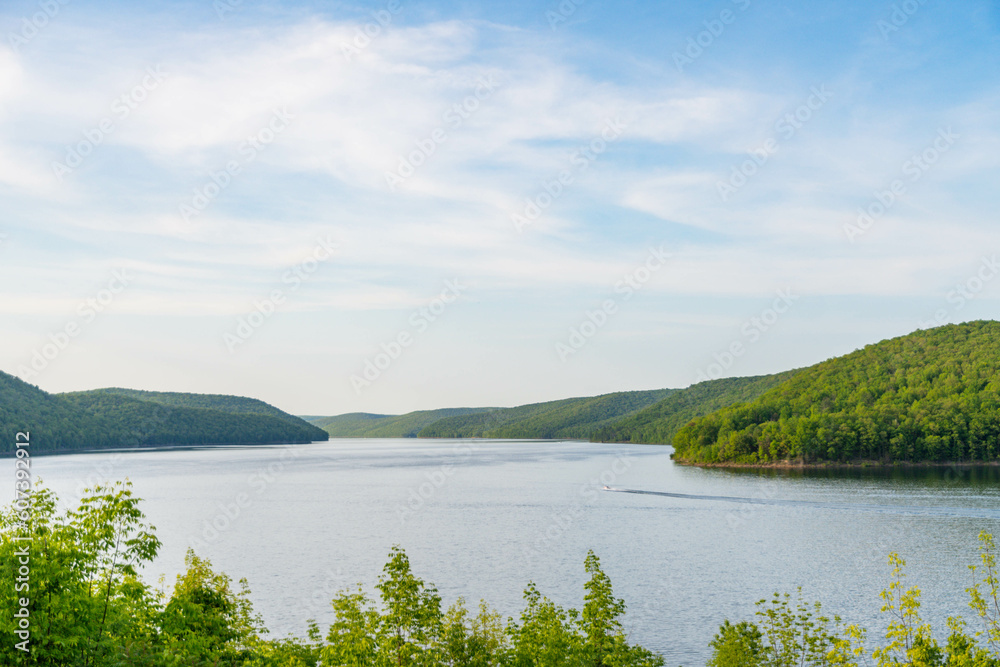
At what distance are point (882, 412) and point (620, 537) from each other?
92.8 m

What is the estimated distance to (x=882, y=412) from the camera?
4956 inches

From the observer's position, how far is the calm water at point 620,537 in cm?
3488

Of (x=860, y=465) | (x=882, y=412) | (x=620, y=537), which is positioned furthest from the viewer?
(x=882, y=412)

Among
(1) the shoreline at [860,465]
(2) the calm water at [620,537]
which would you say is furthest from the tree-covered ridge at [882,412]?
(2) the calm water at [620,537]

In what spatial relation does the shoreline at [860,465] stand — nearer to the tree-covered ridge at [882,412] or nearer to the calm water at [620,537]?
the tree-covered ridge at [882,412]

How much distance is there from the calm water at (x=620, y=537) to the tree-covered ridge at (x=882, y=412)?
58.9 feet

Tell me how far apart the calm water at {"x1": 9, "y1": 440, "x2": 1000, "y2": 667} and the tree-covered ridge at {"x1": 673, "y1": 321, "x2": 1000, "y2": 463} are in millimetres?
17957

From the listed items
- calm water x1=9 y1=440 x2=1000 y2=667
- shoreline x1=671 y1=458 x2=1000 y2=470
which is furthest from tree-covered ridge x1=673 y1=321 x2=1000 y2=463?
calm water x1=9 y1=440 x2=1000 y2=667

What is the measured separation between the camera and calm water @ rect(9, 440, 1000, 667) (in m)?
34.9

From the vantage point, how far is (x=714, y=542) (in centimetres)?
5075

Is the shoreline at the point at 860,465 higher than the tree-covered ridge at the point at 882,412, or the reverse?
the tree-covered ridge at the point at 882,412

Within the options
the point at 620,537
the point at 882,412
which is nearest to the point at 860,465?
the point at 882,412

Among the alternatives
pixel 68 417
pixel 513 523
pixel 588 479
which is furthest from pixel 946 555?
pixel 68 417

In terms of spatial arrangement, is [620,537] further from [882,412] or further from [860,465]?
[882,412]
